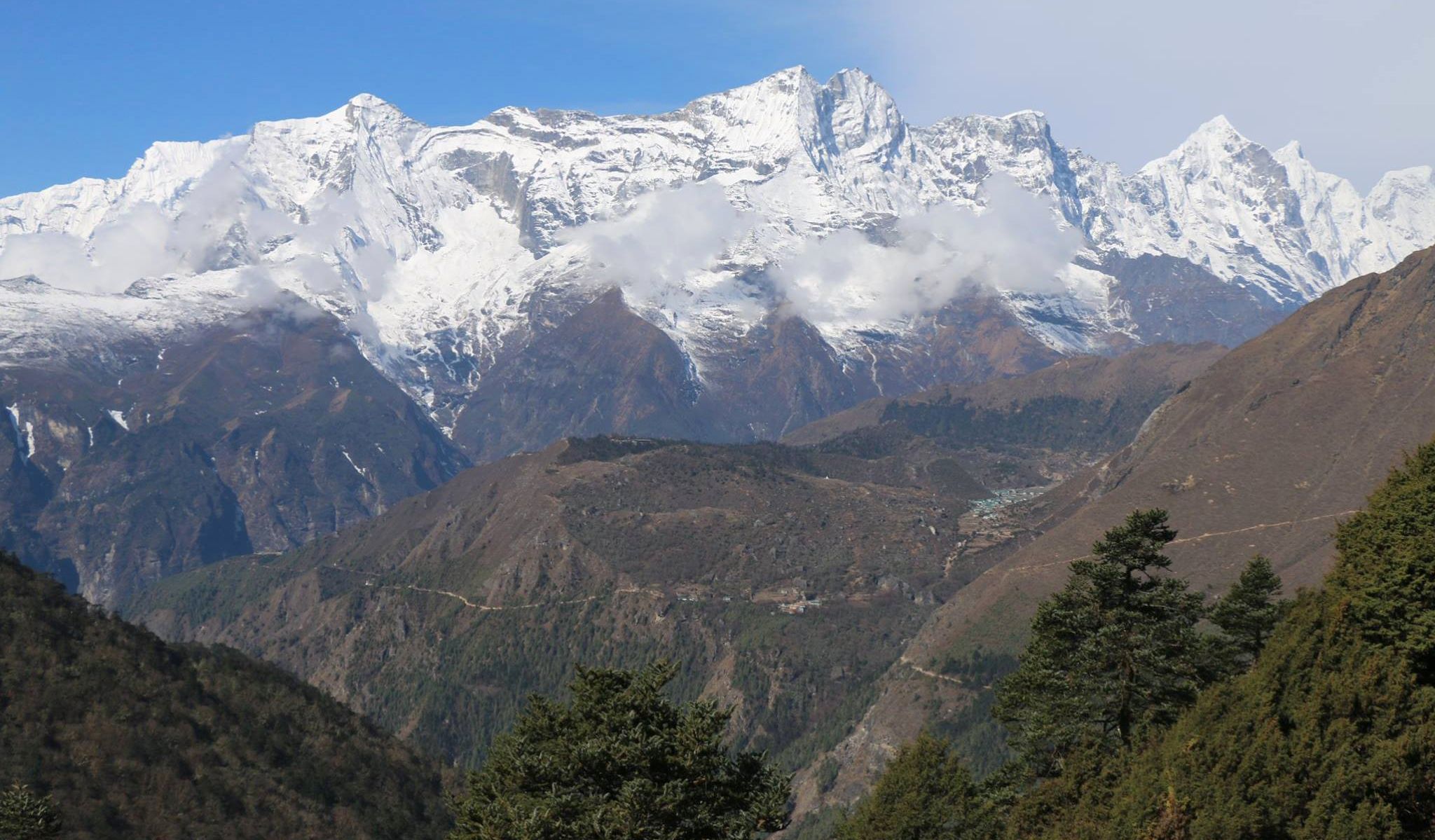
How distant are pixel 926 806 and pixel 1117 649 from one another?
15791 mm

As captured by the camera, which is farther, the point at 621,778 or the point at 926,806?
the point at 926,806

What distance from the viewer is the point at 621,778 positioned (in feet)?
194

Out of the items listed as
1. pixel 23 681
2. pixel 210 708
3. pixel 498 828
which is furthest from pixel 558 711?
pixel 210 708

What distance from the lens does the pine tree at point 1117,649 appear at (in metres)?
75.1

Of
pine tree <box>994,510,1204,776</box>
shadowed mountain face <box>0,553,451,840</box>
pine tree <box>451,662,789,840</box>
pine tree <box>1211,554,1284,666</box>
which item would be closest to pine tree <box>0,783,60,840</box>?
pine tree <box>451,662,789,840</box>

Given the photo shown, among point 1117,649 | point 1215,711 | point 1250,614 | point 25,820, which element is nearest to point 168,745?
point 25,820

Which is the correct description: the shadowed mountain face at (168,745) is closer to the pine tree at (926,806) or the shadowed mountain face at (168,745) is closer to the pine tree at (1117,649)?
the pine tree at (926,806)

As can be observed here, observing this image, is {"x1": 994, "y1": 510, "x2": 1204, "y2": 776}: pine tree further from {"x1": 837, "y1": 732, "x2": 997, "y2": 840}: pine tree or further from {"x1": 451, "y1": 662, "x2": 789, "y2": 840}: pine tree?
{"x1": 451, "y1": 662, "x2": 789, "y2": 840}: pine tree

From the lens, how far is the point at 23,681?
444ft

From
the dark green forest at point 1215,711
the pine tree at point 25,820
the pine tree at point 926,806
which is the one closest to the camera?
the dark green forest at point 1215,711

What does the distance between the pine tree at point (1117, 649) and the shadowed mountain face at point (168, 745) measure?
279ft

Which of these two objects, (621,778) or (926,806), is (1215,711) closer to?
(926,806)

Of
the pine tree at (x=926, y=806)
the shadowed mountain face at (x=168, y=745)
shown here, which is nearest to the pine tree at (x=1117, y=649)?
the pine tree at (x=926, y=806)

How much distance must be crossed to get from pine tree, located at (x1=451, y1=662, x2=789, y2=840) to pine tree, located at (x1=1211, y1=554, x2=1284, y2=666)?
35.0 metres
